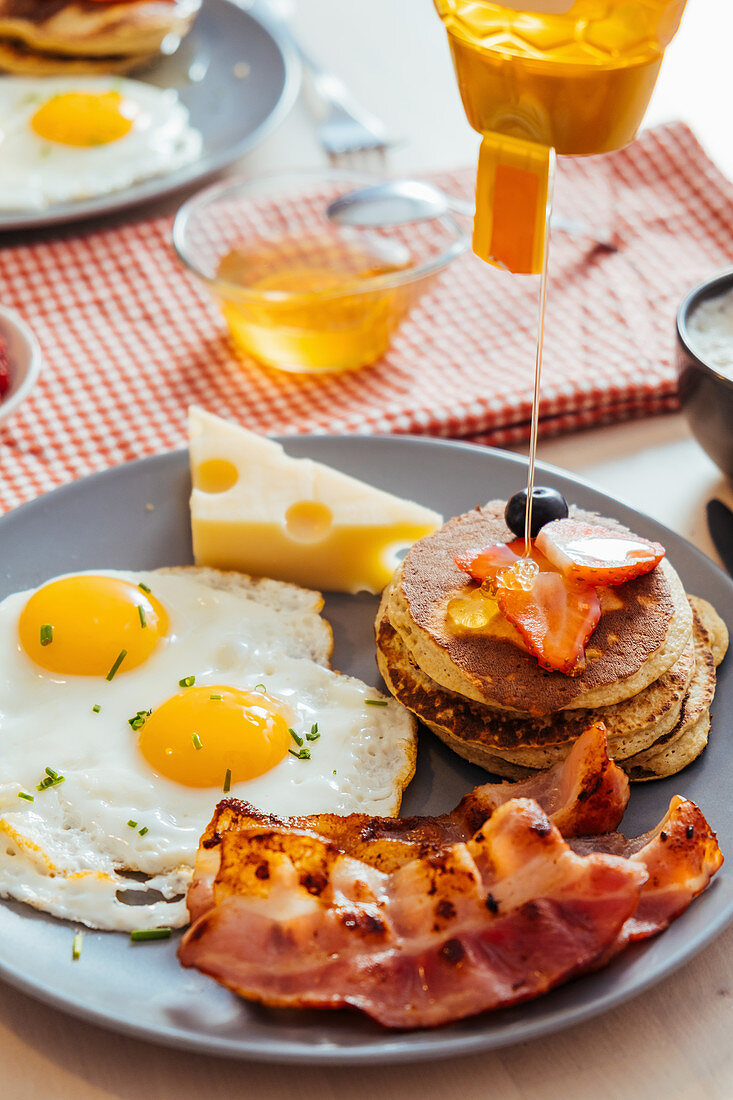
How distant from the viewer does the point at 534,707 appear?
6.10 ft

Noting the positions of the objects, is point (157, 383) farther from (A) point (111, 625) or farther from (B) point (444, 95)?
(B) point (444, 95)

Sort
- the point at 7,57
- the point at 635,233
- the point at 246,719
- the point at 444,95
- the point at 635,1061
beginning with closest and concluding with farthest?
the point at 635,1061 < the point at 246,719 < the point at 635,233 < the point at 7,57 < the point at 444,95

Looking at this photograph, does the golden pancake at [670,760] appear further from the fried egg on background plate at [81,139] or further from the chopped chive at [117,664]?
the fried egg on background plate at [81,139]

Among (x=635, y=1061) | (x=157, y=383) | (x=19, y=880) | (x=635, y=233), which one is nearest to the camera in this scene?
(x=635, y=1061)

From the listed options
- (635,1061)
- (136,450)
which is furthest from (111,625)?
(635,1061)

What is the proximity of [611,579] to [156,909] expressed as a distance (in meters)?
0.93

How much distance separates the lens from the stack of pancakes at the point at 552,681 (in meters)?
1.89

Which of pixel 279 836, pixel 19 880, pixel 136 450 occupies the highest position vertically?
pixel 279 836

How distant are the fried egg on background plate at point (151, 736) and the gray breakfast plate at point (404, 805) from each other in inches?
2.9

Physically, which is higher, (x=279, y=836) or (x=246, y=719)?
(x=279, y=836)

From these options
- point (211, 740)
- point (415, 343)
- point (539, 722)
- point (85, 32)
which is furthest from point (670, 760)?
point (85, 32)

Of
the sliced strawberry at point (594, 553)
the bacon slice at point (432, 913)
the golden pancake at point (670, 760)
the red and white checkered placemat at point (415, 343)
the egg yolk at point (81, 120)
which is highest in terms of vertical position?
the sliced strawberry at point (594, 553)

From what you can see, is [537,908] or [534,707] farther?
[534,707]

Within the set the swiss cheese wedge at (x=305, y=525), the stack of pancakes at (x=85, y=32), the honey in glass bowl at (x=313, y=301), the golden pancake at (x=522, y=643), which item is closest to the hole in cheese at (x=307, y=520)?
the swiss cheese wedge at (x=305, y=525)
